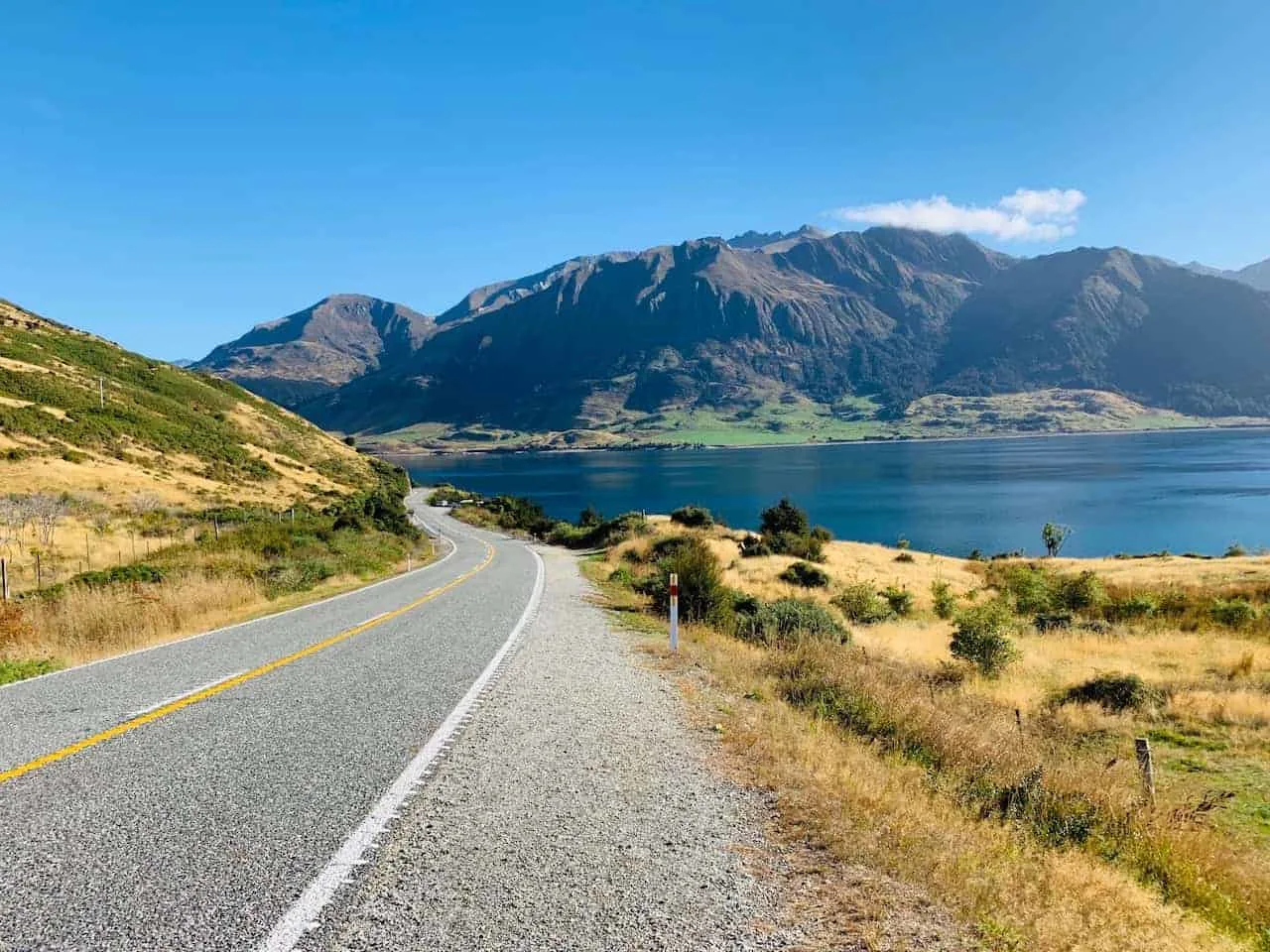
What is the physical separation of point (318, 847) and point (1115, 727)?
40.5 ft

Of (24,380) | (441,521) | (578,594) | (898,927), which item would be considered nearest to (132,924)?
(898,927)

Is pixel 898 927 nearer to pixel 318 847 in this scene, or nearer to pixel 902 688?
pixel 318 847

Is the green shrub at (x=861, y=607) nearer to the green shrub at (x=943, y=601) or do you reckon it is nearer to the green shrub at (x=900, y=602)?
the green shrub at (x=900, y=602)

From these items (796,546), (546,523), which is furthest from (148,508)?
(796,546)

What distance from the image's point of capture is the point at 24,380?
6259cm

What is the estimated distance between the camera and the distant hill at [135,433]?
46.6m

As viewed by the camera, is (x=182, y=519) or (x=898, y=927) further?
(x=182, y=519)

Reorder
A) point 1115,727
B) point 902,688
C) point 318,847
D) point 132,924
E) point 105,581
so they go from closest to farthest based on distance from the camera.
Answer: point 132,924, point 318,847, point 902,688, point 1115,727, point 105,581

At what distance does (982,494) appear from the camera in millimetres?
110125

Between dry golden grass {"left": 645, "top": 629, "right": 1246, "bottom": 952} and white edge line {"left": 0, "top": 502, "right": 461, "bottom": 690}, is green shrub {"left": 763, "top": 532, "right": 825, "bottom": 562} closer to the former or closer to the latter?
white edge line {"left": 0, "top": 502, "right": 461, "bottom": 690}

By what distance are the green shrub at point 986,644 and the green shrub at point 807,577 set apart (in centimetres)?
1457

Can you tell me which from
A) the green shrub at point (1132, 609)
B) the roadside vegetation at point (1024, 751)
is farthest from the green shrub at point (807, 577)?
the green shrub at point (1132, 609)

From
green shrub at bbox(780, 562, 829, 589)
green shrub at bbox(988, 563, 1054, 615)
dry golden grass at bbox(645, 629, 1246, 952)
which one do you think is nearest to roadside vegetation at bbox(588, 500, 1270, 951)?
dry golden grass at bbox(645, 629, 1246, 952)

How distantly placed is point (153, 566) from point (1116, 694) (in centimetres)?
2345
